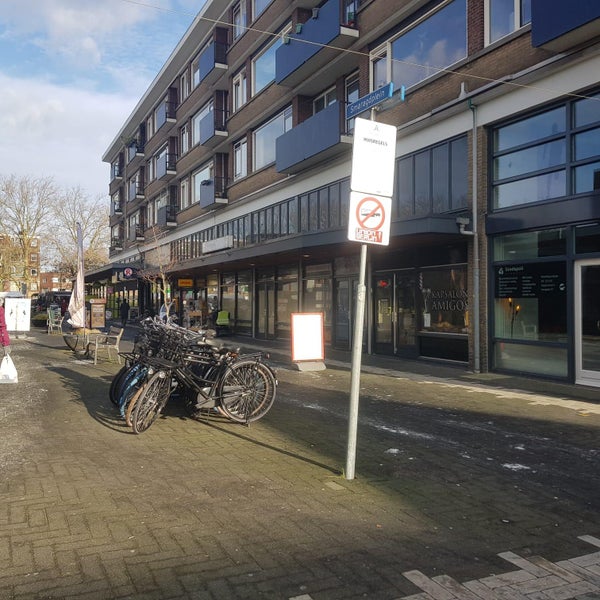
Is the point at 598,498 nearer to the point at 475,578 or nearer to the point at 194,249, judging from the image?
the point at 475,578

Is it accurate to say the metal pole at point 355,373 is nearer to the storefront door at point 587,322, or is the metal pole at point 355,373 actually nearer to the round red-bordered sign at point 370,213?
the round red-bordered sign at point 370,213

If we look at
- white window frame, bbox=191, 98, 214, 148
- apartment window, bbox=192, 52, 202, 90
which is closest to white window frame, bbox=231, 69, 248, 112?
white window frame, bbox=191, 98, 214, 148

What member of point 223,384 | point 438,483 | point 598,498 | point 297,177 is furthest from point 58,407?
point 297,177

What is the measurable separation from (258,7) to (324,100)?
672 centimetres

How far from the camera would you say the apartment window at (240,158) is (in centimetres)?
2456

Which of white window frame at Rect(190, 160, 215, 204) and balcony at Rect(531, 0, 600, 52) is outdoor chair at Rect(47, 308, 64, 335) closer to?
white window frame at Rect(190, 160, 215, 204)

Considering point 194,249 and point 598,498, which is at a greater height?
point 194,249

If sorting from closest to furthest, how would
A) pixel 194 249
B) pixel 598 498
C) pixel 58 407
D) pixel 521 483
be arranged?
pixel 598 498 < pixel 521 483 < pixel 58 407 < pixel 194 249

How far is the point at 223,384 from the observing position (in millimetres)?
6754

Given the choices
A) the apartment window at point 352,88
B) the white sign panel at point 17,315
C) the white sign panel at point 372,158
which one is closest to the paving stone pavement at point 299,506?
the white sign panel at point 372,158

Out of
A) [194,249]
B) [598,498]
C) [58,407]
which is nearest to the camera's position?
[598,498]

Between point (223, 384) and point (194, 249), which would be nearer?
point (223, 384)

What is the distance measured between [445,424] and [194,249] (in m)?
24.8

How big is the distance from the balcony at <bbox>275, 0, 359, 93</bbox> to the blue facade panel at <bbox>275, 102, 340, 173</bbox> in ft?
5.32
